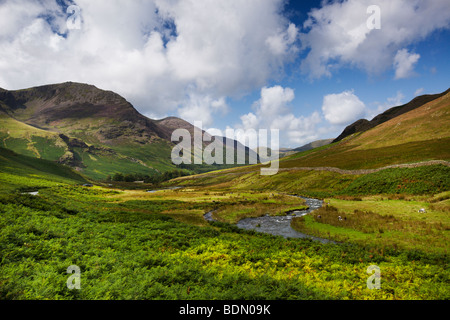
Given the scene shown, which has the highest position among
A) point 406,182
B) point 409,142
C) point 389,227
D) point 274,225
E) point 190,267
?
point 409,142

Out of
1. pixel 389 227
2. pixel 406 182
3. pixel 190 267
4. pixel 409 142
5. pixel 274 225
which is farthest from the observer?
pixel 409 142

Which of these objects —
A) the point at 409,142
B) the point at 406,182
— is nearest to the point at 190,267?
the point at 406,182

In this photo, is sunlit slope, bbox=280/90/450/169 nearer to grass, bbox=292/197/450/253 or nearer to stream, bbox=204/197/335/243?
grass, bbox=292/197/450/253

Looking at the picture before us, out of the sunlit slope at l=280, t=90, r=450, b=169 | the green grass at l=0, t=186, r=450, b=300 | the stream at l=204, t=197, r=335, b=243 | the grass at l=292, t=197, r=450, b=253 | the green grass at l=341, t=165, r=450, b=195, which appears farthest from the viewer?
the sunlit slope at l=280, t=90, r=450, b=169

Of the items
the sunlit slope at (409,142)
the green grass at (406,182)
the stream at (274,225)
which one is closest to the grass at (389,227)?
the stream at (274,225)

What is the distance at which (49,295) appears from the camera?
29.2 feet

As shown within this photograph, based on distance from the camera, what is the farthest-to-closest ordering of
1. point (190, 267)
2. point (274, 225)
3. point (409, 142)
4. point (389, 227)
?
point (409, 142) → point (274, 225) → point (389, 227) → point (190, 267)

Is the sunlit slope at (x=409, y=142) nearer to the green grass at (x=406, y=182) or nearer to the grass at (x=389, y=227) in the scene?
the green grass at (x=406, y=182)

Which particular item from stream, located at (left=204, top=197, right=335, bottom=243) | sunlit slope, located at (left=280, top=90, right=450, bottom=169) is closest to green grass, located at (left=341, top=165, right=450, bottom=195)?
sunlit slope, located at (left=280, top=90, right=450, bottom=169)

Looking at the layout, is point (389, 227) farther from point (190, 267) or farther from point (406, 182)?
point (406, 182)

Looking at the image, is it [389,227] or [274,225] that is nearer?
[389,227]

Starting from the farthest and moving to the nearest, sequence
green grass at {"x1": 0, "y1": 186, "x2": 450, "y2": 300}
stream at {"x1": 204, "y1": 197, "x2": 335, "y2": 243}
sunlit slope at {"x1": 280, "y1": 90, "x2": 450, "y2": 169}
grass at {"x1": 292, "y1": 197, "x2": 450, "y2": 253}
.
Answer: sunlit slope at {"x1": 280, "y1": 90, "x2": 450, "y2": 169} < stream at {"x1": 204, "y1": 197, "x2": 335, "y2": 243} < grass at {"x1": 292, "y1": 197, "x2": 450, "y2": 253} < green grass at {"x1": 0, "y1": 186, "x2": 450, "y2": 300}

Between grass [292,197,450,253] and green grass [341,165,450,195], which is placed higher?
green grass [341,165,450,195]

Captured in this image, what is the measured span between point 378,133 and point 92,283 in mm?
167153
